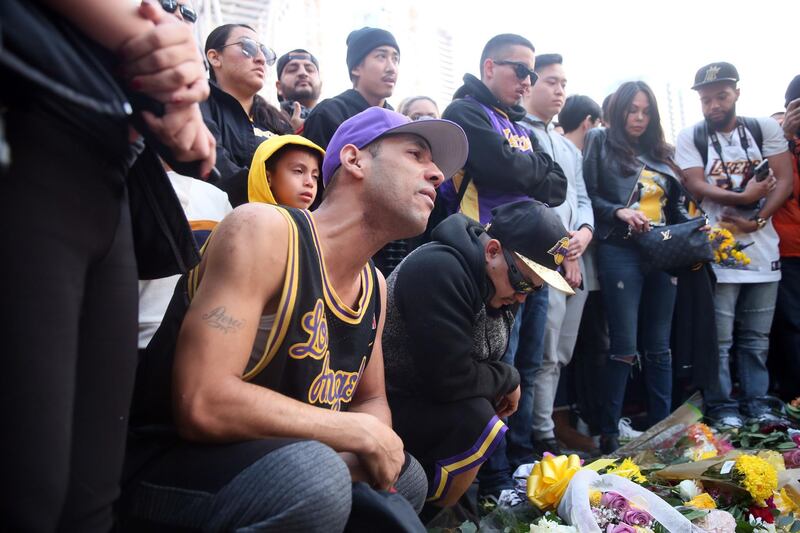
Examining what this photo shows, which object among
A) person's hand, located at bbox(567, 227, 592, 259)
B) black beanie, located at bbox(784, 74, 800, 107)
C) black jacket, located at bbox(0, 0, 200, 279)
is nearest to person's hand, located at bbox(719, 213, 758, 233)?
black beanie, located at bbox(784, 74, 800, 107)

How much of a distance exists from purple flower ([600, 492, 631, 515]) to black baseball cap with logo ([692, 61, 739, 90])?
13.8 feet

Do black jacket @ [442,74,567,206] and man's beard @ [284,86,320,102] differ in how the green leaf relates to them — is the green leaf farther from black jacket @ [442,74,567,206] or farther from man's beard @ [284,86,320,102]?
man's beard @ [284,86,320,102]

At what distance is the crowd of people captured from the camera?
112cm

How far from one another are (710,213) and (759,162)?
0.61 meters

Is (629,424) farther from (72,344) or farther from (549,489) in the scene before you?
(72,344)

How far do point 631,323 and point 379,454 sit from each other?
3.25 m

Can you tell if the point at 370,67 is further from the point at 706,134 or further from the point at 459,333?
the point at 706,134

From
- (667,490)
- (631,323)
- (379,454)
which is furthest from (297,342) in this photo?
(631,323)

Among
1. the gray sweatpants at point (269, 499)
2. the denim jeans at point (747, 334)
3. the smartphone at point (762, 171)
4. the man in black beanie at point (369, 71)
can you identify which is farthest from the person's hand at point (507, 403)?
the smartphone at point (762, 171)

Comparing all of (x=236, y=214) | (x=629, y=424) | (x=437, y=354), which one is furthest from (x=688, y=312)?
(x=236, y=214)

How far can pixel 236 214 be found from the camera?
6.29 ft

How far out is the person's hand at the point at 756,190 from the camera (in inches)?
216

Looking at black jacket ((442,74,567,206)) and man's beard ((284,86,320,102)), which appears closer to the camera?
black jacket ((442,74,567,206))

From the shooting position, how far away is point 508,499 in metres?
3.35
